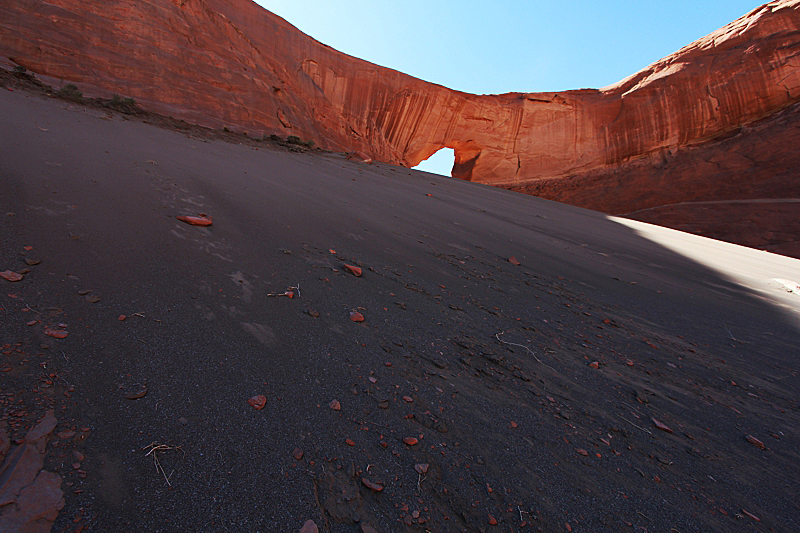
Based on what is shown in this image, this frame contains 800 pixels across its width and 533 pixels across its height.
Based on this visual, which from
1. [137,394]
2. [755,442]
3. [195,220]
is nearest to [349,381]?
[137,394]

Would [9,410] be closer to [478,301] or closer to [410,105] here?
[478,301]

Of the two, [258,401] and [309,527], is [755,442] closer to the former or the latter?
[309,527]

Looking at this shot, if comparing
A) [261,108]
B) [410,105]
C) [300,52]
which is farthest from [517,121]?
[261,108]

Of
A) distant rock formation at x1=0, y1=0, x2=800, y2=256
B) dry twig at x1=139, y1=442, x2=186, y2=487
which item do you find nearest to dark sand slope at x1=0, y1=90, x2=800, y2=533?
dry twig at x1=139, y1=442, x2=186, y2=487

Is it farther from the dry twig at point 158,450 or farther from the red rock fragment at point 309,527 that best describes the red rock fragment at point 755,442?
the dry twig at point 158,450

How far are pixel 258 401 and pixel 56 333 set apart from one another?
0.72 meters

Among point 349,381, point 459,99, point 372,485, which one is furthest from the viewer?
point 459,99

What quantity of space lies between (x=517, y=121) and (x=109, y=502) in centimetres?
2465

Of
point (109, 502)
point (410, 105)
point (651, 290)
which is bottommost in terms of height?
point (109, 502)

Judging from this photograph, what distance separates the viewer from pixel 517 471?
112cm

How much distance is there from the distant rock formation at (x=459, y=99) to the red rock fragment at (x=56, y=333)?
30.2 feet

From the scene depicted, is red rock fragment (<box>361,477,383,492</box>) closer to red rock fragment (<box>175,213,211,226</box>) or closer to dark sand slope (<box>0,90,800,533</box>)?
dark sand slope (<box>0,90,800,533</box>)

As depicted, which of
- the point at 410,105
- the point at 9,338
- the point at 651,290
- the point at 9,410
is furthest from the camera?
the point at 410,105

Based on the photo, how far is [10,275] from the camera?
1.42 m
